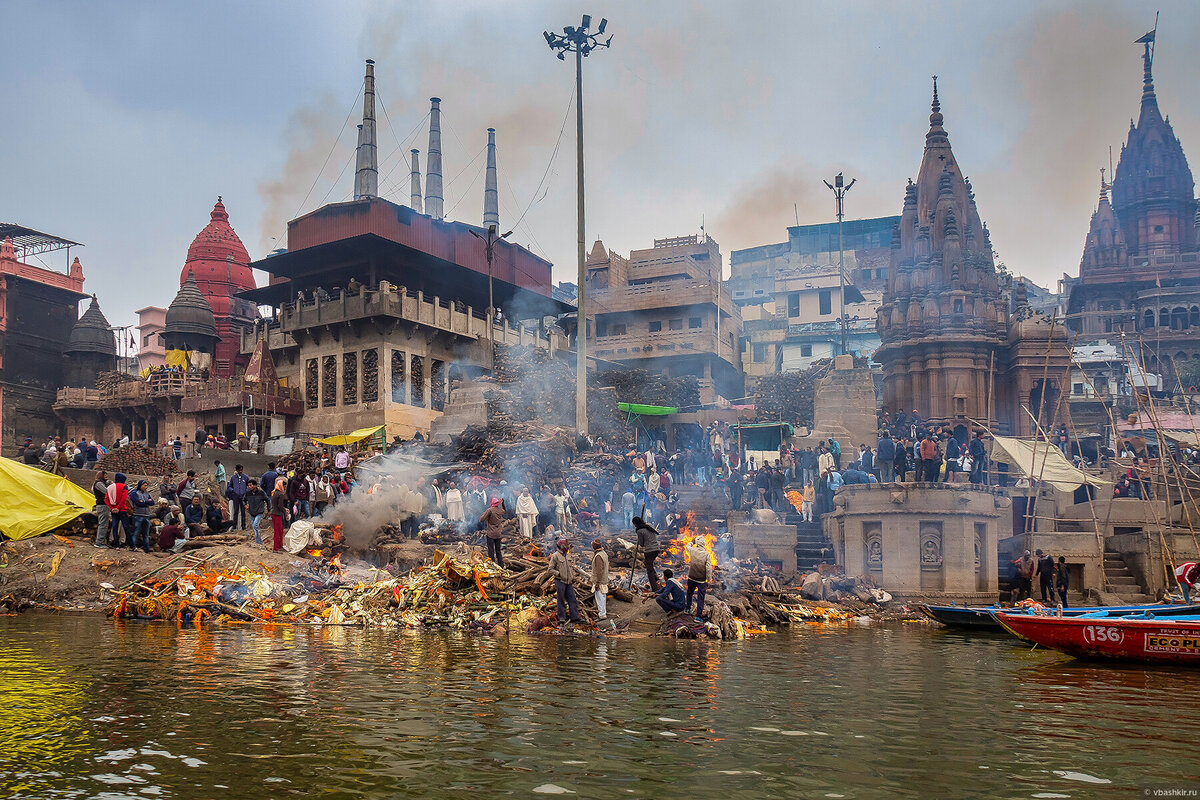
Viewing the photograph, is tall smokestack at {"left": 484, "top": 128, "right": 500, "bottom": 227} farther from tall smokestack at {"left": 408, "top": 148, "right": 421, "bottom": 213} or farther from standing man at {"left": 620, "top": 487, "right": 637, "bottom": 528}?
standing man at {"left": 620, "top": 487, "right": 637, "bottom": 528}

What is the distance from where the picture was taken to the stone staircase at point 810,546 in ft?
72.2

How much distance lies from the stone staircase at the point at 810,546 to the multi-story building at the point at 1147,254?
37.7m

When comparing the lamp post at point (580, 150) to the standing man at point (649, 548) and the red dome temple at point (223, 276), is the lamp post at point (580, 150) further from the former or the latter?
the red dome temple at point (223, 276)

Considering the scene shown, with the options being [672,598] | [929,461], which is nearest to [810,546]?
[929,461]

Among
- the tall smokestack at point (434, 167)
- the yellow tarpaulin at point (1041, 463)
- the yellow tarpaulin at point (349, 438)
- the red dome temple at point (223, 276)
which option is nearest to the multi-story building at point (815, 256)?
the tall smokestack at point (434, 167)

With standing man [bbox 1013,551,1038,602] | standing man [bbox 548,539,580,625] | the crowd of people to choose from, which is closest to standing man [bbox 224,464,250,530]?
the crowd of people

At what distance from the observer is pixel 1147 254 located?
199 ft

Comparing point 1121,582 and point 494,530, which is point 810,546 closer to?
point 1121,582

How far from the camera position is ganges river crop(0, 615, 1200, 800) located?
5430 millimetres

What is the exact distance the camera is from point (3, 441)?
4578cm

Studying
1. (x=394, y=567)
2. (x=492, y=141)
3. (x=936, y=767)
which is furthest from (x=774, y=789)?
(x=492, y=141)

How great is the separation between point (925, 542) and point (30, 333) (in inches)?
1803

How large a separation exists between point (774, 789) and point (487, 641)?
27.6ft

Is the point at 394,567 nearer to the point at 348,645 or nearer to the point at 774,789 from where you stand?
the point at 348,645
